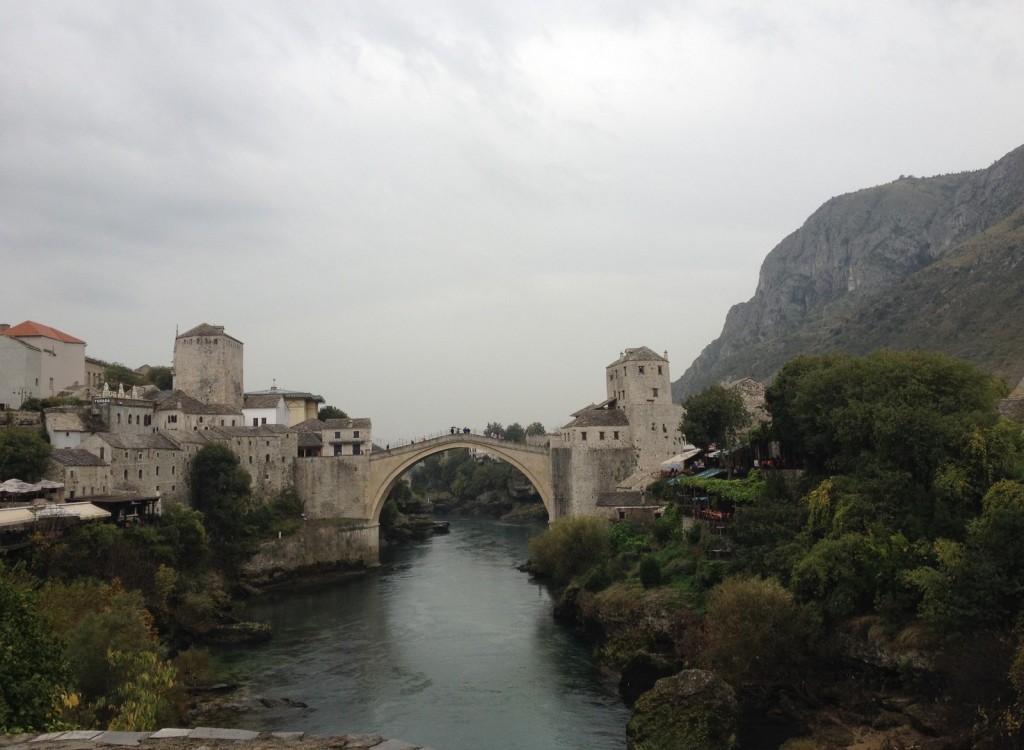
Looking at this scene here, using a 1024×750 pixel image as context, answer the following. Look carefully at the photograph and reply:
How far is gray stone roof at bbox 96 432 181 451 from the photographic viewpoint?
1762 inches

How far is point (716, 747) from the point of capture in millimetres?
20953

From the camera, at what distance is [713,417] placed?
43.4m

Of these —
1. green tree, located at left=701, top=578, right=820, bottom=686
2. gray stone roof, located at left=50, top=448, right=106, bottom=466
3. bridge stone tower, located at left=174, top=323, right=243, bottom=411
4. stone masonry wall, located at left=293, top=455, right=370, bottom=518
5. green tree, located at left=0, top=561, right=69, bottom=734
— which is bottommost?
green tree, located at left=701, top=578, right=820, bottom=686

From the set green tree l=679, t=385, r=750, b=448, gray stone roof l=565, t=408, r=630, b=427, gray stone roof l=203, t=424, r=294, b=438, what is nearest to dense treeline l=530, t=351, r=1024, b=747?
green tree l=679, t=385, r=750, b=448

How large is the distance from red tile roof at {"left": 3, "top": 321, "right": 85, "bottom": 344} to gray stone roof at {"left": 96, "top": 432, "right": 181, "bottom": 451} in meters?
14.1

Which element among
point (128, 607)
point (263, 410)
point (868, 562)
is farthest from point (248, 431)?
point (868, 562)

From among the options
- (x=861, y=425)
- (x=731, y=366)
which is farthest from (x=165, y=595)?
(x=731, y=366)

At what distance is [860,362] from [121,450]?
36908 mm

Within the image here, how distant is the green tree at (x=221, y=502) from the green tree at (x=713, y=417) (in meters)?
26.8

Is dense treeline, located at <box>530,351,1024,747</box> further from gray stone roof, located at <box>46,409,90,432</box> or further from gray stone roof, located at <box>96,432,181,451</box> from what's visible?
gray stone roof, located at <box>46,409,90,432</box>

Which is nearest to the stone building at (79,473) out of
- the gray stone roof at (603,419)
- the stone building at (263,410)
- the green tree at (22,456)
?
the green tree at (22,456)

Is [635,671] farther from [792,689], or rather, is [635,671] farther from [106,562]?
[106,562]

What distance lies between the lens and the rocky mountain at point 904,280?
3243 inches

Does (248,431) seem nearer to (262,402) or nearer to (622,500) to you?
(262,402)
